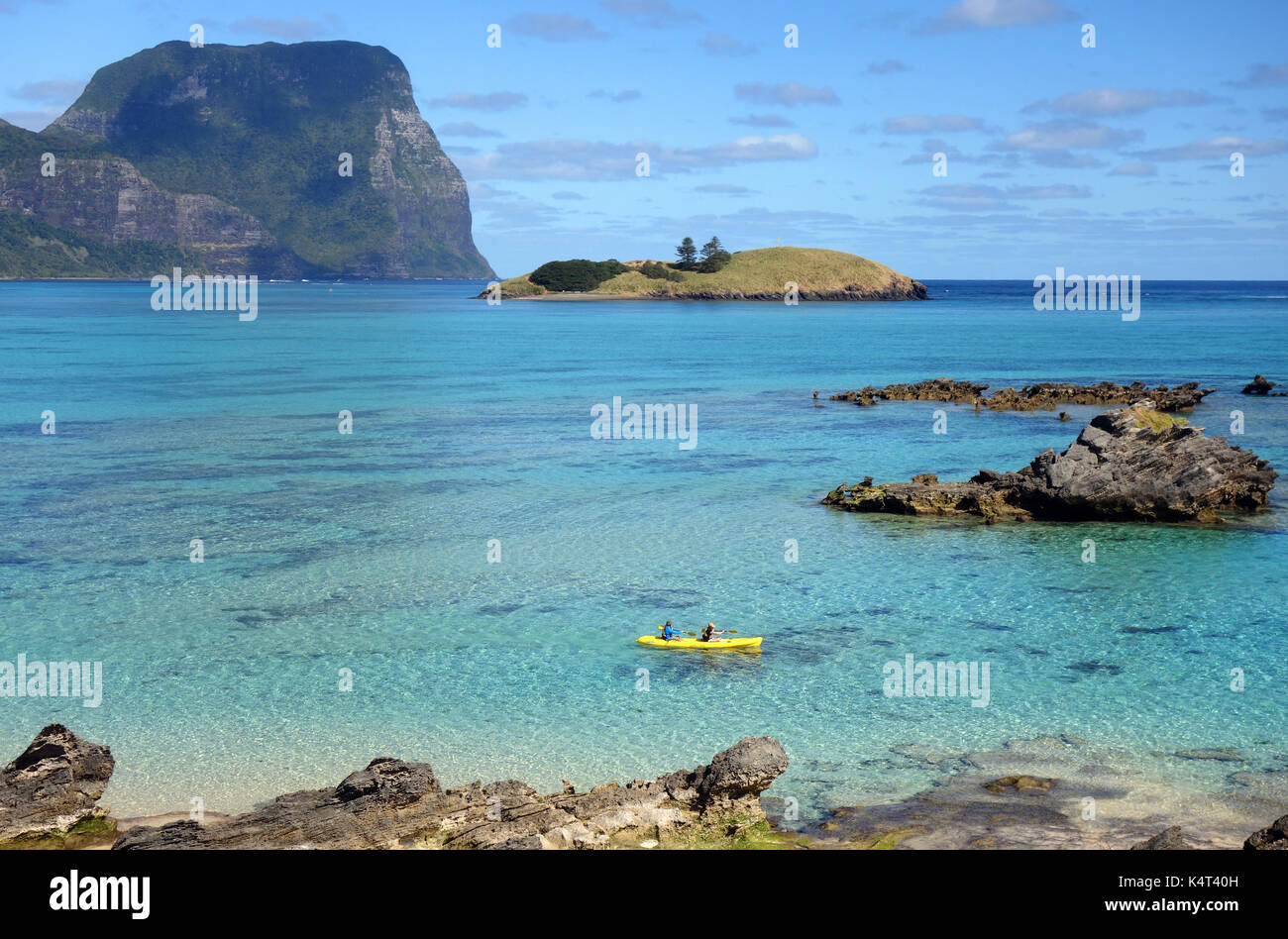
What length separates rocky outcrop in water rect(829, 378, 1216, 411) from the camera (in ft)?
225

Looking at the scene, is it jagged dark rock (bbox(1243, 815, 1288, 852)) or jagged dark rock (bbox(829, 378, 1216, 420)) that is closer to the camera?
jagged dark rock (bbox(1243, 815, 1288, 852))

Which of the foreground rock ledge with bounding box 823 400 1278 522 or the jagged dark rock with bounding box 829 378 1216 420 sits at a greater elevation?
the jagged dark rock with bounding box 829 378 1216 420

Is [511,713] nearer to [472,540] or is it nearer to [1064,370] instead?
[472,540]

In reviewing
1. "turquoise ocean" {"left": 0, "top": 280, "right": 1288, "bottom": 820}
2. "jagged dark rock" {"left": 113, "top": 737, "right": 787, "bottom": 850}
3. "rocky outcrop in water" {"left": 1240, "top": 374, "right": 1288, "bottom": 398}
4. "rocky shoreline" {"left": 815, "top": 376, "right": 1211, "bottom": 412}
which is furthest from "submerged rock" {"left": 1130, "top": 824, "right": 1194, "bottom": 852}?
"rocky outcrop in water" {"left": 1240, "top": 374, "right": 1288, "bottom": 398}

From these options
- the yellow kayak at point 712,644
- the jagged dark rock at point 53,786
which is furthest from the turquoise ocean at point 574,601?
the jagged dark rock at point 53,786

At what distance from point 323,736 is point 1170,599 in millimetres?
21418

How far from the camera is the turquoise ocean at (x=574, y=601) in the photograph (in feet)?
67.6

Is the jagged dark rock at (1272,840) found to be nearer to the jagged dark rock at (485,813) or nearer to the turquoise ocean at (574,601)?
the turquoise ocean at (574,601)

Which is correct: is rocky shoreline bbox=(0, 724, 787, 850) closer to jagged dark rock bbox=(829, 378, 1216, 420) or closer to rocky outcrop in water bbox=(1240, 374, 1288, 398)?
jagged dark rock bbox=(829, 378, 1216, 420)

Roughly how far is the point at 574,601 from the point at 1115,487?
1999cm

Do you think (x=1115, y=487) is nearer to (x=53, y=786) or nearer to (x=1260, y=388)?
(x=53, y=786)

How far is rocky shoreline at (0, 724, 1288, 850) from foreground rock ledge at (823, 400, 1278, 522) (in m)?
22.1

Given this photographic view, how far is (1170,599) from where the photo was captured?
29.6m
